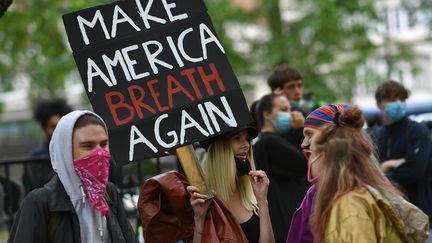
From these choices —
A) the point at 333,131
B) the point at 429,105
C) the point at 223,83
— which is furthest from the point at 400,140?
the point at 429,105

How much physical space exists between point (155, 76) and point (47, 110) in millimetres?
5441

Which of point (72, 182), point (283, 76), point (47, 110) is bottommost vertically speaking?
point (72, 182)

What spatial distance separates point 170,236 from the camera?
5.42 m

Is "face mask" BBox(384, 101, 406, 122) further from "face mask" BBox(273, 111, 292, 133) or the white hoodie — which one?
the white hoodie

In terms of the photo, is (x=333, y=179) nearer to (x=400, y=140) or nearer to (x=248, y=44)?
(x=400, y=140)

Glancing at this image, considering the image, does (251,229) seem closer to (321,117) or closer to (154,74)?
(321,117)

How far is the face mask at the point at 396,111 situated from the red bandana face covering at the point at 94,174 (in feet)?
12.7

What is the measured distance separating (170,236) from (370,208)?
1.61 m

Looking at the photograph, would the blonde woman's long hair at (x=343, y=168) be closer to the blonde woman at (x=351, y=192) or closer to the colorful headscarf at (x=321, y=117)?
the blonde woman at (x=351, y=192)

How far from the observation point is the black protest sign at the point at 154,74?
525cm

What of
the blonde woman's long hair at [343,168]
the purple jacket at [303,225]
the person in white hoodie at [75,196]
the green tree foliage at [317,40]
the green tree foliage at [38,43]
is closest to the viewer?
the blonde woman's long hair at [343,168]

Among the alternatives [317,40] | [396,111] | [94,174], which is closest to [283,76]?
[396,111]

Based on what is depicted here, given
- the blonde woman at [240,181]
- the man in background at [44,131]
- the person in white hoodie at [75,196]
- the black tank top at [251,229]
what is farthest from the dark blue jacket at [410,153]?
the person in white hoodie at [75,196]

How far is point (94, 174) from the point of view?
16.7 feet
